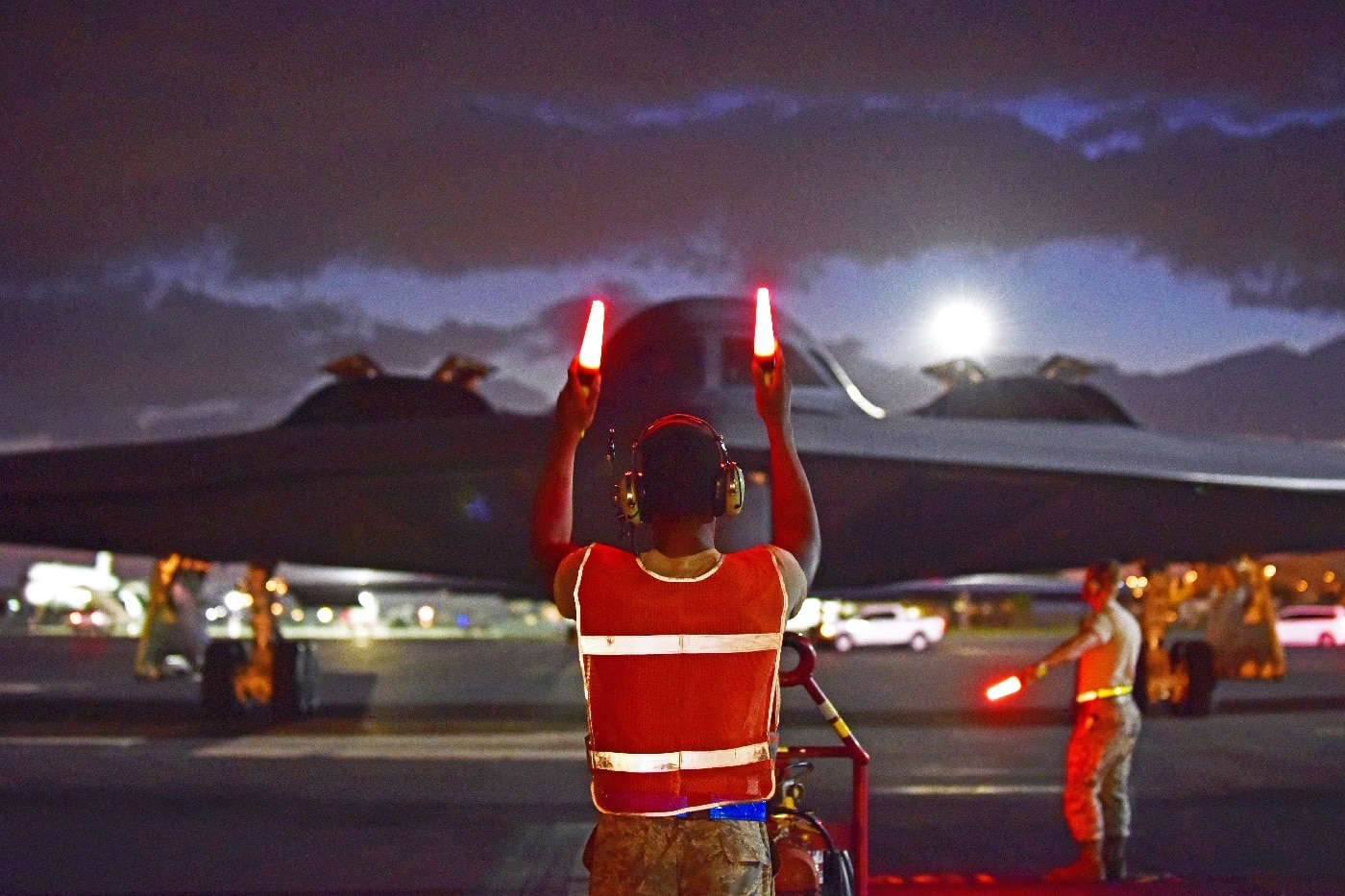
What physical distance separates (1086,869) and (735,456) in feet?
16.1

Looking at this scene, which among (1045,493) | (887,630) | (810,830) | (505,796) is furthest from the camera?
(887,630)

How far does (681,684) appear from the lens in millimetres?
2799

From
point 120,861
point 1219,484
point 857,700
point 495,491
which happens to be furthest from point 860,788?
point 857,700

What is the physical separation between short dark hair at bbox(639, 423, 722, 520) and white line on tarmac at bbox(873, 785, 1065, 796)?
22.1ft

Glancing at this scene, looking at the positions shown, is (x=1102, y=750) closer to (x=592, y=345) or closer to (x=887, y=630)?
(x=592, y=345)

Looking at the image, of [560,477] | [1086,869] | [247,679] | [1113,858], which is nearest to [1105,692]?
[1113,858]

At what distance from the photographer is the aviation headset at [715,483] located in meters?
2.89

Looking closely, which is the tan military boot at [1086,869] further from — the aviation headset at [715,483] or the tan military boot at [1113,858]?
the aviation headset at [715,483]

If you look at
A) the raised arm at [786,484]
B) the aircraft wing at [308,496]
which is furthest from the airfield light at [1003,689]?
the aircraft wing at [308,496]

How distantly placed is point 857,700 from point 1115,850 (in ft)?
38.1

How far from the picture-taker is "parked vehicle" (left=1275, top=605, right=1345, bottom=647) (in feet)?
142

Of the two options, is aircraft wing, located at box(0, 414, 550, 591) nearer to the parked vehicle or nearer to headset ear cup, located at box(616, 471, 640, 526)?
headset ear cup, located at box(616, 471, 640, 526)

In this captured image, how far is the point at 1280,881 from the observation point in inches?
224

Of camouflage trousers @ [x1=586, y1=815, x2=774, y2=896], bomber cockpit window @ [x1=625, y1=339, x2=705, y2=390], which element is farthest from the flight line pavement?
bomber cockpit window @ [x1=625, y1=339, x2=705, y2=390]
